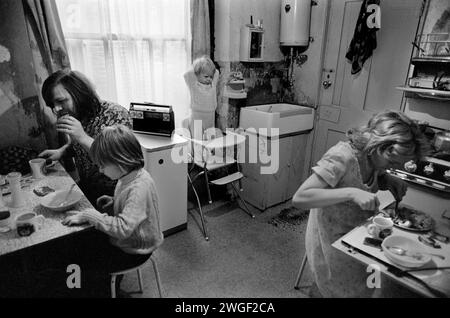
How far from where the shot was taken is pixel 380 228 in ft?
3.65

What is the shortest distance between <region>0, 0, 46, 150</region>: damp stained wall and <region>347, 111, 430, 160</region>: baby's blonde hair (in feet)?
6.15

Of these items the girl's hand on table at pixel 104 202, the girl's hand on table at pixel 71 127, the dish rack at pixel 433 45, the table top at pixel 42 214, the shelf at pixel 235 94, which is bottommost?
the girl's hand on table at pixel 104 202

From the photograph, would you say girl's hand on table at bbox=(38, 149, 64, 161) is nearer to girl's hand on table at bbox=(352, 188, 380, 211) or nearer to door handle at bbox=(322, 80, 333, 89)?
girl's hand on table at bbox=(352, 188, 380, 211)

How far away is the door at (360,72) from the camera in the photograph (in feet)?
7.44

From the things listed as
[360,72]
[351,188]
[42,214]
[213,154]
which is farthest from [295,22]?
[42,214]

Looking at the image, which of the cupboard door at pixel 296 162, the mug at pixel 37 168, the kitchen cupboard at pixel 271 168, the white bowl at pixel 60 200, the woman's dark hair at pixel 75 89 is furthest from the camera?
the cupboard door at pixel 296 162

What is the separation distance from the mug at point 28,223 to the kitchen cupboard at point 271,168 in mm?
1849

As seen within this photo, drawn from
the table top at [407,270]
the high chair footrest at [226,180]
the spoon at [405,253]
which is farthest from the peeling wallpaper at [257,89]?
the spoon at [405,253]

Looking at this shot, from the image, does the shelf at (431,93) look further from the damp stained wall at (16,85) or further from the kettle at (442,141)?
the damp stained wall at (16,85)

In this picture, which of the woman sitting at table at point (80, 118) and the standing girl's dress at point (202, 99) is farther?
the standing girl's dress at point (202, 99)

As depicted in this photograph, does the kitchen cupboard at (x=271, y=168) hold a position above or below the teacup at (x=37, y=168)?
below

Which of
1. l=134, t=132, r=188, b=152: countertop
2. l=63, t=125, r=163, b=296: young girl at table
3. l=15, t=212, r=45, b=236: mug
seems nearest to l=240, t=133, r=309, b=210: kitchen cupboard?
l=134, t=132, r=188, b=152: countertop

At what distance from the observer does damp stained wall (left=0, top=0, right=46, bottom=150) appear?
5.43 feet
